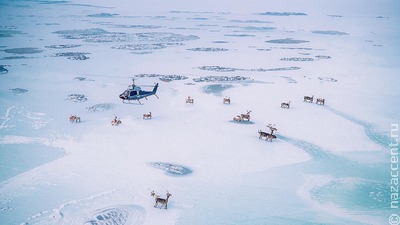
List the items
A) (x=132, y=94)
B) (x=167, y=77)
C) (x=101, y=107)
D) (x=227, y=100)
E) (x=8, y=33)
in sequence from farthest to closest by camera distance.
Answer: (x=8, y=33) → (x=167, y=77) → (x=227, y=100) → (x=132, y=94) → (x=101, y=107)

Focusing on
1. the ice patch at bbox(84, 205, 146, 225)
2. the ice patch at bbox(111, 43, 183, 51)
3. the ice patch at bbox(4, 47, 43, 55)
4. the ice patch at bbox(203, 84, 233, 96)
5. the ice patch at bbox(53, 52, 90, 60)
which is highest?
the ice patch at bbox(111, 43, 183, 51)

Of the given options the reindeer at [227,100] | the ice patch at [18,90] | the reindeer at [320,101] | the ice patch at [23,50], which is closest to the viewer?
the reindeer at [320,101]

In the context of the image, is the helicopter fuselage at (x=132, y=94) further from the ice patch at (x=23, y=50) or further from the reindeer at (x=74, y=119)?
the ice patch at (x=23, y=50)

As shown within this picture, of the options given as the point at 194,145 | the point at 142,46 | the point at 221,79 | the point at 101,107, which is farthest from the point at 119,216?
the point at 142,46

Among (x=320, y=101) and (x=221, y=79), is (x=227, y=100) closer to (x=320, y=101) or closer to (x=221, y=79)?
(x=320, y=101)


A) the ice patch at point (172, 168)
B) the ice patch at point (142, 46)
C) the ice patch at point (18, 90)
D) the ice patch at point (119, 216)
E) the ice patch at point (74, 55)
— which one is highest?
the ice patch at point (142, 46)

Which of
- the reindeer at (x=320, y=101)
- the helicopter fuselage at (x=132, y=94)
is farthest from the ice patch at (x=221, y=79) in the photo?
the reindeer at (x=320, y=101)

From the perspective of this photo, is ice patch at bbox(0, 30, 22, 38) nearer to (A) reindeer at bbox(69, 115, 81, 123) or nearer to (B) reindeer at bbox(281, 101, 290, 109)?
(A) reindeer at bbox(69, 115, 81, 123)

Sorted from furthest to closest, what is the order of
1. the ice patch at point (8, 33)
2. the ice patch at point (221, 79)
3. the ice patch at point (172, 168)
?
1. the ice patch at point (8, 33)
2. the ice patch at point (221, 79)
3. the ice patch at point (172, 168)

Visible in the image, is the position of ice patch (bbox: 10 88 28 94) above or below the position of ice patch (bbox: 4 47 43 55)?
below

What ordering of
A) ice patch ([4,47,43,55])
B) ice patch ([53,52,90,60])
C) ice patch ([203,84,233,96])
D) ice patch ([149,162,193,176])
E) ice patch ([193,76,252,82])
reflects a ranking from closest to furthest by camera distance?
ice patch ([149,162,193,176]) → ice patch ([203,84,233,96]) → ice patch ([193,76,252,82]) → ice patch ([53,52,90,60]) → ice patch ([4,47,43,55])

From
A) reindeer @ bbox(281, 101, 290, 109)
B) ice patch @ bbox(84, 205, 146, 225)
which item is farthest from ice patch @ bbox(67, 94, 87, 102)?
→ reindeer @ bbox(281, 101, 290, 109)
